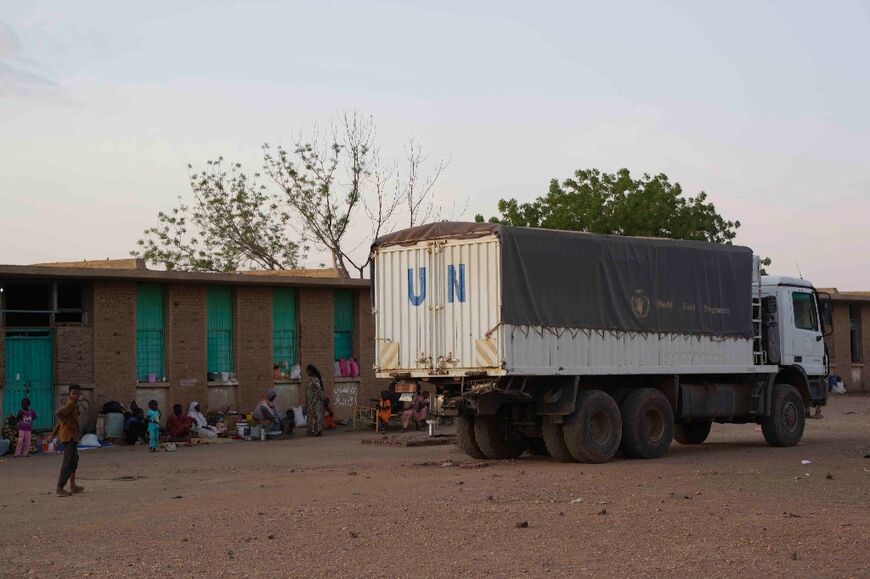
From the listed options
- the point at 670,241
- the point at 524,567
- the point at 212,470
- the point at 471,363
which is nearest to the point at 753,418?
the point at 670,241

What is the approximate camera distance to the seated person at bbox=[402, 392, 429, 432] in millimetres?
27234

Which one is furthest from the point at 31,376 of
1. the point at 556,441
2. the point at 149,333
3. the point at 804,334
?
the point at 804,334

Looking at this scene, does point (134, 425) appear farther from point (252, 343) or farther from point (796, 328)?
point (796, 328)

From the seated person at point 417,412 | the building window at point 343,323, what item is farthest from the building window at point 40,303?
the seated person at point 417,412

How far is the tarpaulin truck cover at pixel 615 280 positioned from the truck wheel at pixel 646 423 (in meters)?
1.06

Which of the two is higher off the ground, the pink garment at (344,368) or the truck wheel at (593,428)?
the pink garment at (344,368)

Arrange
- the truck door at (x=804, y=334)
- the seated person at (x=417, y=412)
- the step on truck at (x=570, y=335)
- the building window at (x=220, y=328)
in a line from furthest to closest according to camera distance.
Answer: the building window at (x=220, y=328), the seated person at (x=417, y=412), the truck door at (x=804, y=334), the step on truck at (x=570, y=335)

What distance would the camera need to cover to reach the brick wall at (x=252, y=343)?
2767 cm

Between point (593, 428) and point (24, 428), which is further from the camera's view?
point (24, 428)

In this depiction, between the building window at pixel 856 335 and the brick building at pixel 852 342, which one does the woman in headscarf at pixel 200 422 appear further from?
the building window at pixel 856 335

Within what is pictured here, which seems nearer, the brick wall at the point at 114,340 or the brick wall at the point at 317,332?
the brick wall at the point at 114,340

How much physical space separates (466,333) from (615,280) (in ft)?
8.94

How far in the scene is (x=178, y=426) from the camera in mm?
25000

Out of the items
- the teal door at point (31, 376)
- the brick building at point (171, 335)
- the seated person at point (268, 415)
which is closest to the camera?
the teal door at point (31, 376)
